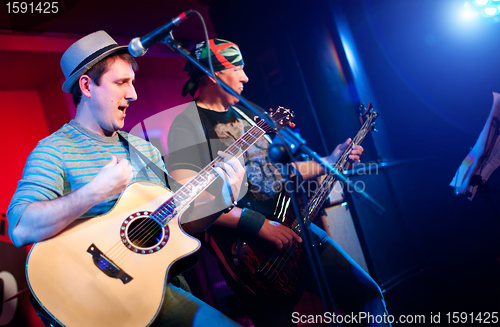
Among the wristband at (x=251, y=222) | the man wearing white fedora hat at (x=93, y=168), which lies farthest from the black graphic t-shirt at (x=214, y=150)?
the man wearing white fedora hat at (x=93, y=168)

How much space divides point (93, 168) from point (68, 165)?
0.40ft

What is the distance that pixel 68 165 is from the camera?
1.58 metres

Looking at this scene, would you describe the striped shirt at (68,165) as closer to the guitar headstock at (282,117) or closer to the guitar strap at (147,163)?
the guitar strap at (147,163)

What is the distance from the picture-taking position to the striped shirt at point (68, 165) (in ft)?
4.62

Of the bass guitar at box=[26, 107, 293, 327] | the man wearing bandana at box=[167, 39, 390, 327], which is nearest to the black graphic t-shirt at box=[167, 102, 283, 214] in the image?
the man wearing bandana at box=[167, 39, 390, 327]

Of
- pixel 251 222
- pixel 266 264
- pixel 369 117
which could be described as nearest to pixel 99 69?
pixel 251 222

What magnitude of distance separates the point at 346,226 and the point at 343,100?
149 cm

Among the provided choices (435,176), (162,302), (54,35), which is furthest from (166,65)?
(435,176)

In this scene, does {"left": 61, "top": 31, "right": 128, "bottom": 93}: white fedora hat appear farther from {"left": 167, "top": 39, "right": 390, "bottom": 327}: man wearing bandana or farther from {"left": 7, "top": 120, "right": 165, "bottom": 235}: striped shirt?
{"left": 167, "top": 39, "right": 390, "bottom": 327}: man wearing bandana

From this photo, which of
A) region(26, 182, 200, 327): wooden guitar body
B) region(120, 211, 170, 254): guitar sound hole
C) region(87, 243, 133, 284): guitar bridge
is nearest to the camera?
region(26, 182, 200, 327): wooden guitar body

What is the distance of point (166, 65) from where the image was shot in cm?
389

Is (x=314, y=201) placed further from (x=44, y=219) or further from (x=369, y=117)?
(x=44, y=219)

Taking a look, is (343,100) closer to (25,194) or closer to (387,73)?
(387,73)

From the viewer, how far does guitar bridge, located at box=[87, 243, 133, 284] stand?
1.37 m
